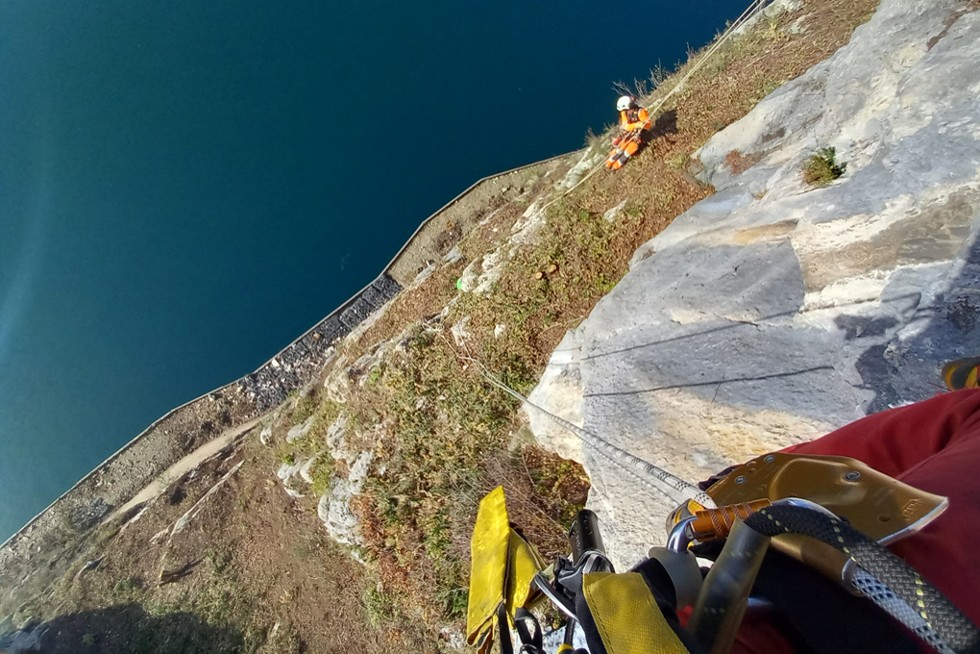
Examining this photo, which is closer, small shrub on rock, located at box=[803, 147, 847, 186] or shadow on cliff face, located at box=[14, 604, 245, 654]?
small shrub on rock, located at box=[803, 147, 847, 186]

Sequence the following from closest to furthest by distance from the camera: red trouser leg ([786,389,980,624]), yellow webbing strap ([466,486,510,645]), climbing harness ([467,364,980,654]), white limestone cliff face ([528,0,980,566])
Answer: climbing harness ([467,364,980,654])
red trouser leg ([786,389,980,624])
yellow webbing strap ([466,486,510,645])
white limestone cliff face ([528,0,980,566])

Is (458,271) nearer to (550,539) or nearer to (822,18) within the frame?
(550,539)

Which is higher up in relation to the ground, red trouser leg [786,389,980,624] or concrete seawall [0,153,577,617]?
concrete seawall [0,153,577,617]

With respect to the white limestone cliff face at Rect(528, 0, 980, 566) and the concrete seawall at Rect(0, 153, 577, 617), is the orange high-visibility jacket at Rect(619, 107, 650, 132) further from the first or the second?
the concrete seawall at Rect(0, 153, 577, 617)

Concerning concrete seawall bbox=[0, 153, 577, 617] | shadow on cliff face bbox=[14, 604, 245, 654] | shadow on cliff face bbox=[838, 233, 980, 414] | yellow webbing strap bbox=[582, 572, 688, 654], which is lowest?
shadow on cliff face bbox=[838, 233, 980, 414]

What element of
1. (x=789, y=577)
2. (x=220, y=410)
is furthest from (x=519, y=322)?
(x=220, y=410)

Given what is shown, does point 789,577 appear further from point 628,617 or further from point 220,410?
point 220,410

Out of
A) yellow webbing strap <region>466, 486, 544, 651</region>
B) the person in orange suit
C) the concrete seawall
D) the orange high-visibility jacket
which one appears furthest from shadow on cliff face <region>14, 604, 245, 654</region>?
the orange high-visibility jacket
